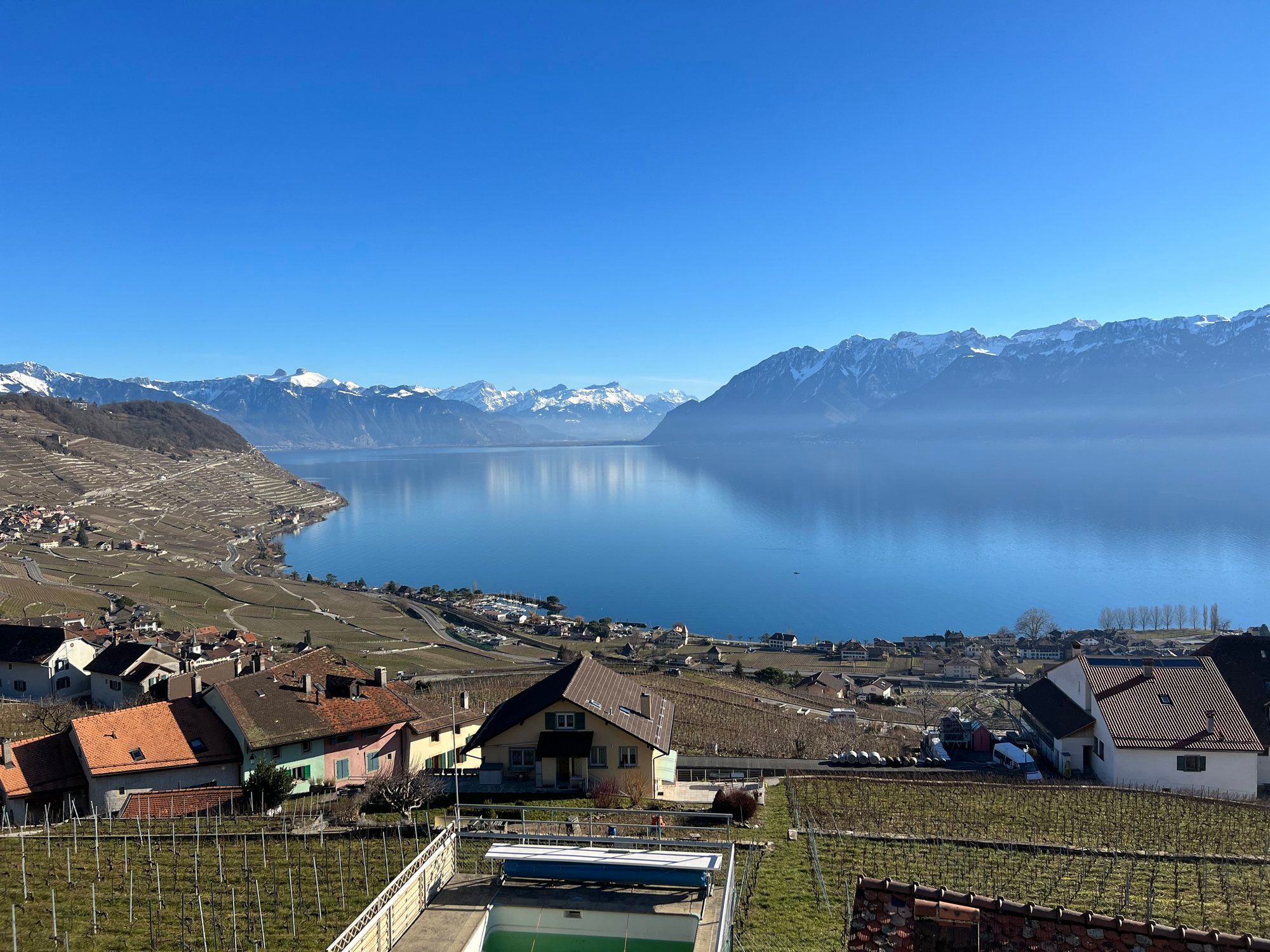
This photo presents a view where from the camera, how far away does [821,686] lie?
4525 centimetres

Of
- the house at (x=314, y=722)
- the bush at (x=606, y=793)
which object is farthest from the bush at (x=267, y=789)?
the bush at (x=606, y=793)

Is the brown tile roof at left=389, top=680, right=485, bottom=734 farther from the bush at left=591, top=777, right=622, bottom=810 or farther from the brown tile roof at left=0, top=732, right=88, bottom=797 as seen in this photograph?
the brown tile roof at left=0, top=732, right=88, bottom=797

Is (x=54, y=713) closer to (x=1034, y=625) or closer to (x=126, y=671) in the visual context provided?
(x=126, y=671)

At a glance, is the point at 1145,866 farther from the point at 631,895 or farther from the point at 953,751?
the point at 953,751

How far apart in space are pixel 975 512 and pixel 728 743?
13538 cm

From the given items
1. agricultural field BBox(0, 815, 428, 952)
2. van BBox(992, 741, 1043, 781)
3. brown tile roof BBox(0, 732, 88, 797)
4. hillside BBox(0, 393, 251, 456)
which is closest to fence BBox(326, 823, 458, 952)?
agricultural field BBox(0, 815, 428, 952)

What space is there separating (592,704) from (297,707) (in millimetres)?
6647

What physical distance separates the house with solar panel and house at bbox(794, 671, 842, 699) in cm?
2019

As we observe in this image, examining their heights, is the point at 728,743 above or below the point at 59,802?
below

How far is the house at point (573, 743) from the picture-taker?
15.2m

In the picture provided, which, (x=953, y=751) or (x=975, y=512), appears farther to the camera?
(x=975, y=512)

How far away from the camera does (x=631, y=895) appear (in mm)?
8578

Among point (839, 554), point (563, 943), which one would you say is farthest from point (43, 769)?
point (839, 554)

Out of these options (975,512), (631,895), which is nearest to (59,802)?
(631,895)
